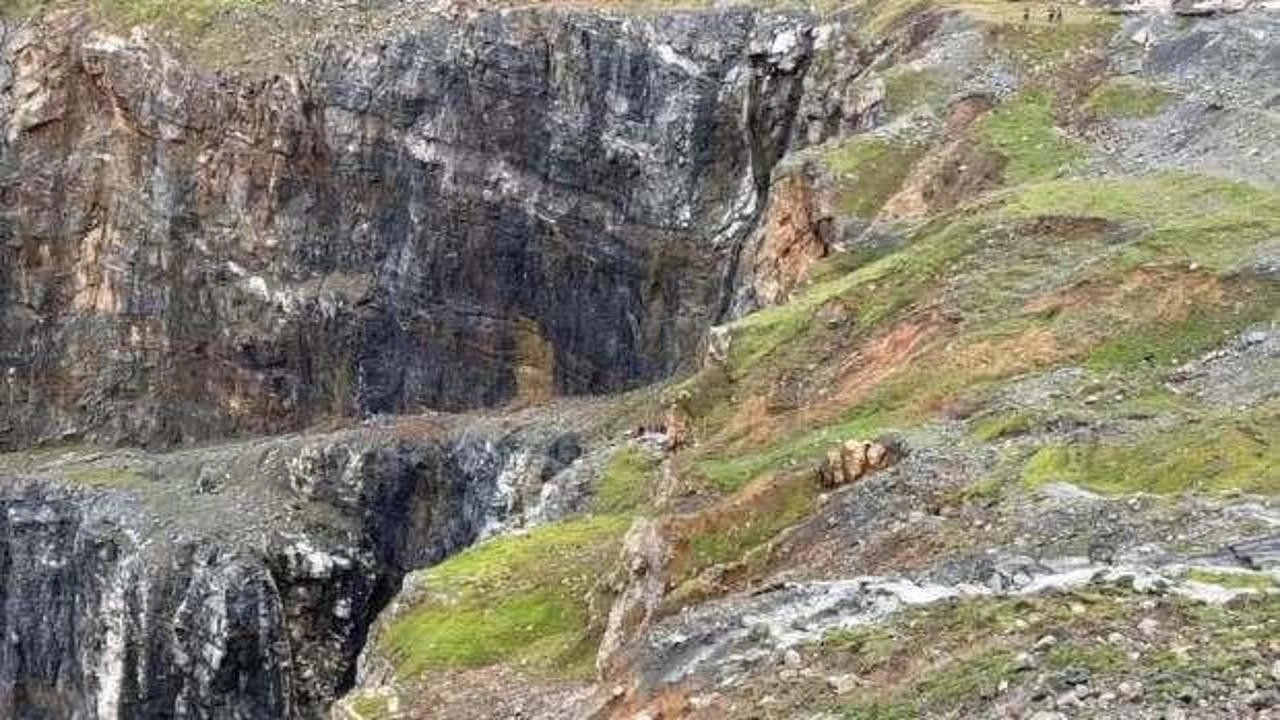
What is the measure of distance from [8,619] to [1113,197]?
56.6 m

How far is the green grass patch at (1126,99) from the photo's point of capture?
148 ft

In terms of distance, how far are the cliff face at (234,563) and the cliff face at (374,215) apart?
820 cm

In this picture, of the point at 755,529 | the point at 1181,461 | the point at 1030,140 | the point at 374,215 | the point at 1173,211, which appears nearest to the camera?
the point at 1181,461

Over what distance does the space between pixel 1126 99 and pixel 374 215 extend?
42.6m

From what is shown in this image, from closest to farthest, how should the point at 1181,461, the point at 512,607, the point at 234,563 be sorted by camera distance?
1. the point at 1181,461
2. the point at 512,607
3. the point at 234,563

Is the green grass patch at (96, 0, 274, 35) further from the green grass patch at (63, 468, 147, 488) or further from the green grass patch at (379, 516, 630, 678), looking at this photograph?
the green grass patch at (379, 516, 630, 678)

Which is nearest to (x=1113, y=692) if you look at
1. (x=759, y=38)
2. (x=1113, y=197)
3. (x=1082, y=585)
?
(x=1082, y=585)

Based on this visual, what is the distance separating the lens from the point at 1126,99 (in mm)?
46125

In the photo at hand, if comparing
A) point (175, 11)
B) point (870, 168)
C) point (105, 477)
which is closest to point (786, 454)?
point (870, 168)

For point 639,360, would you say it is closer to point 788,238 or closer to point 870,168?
point 788,238

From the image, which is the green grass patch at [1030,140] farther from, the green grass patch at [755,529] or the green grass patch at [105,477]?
the green grass patch at [105,477]

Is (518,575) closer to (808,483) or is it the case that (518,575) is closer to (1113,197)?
(808,483)

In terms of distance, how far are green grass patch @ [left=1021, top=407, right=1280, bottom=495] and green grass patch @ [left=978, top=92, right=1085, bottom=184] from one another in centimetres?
1852

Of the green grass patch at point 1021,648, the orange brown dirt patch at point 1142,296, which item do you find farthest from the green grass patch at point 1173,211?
the green grass patch at point 1021,648
